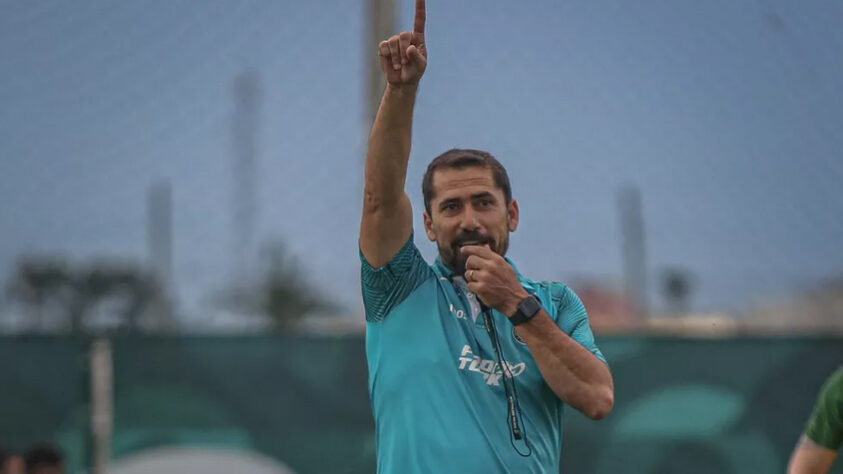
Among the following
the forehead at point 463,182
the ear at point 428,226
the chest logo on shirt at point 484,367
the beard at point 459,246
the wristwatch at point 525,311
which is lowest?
the chest logo on shirt at point 484,367

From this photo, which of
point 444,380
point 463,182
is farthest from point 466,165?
point 444,380

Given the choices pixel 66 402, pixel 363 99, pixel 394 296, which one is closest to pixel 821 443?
pixel 394 296

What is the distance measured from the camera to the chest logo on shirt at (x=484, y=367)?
3.16 meters

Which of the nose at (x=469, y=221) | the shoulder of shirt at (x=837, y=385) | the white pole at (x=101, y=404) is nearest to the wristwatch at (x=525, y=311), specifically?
the nose at (x=469, y=221)

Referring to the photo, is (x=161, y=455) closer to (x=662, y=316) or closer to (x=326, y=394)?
(x=326, y=394)

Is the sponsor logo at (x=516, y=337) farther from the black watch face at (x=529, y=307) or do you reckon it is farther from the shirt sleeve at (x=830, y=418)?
the shirt sleeve at (x=830, y=418)

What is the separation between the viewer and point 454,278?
11.0ft

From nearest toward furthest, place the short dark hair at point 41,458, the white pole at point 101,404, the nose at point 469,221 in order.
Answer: the nose at point 469,221 → the short dark hair at point 41,458 → the white pole at point 101,404

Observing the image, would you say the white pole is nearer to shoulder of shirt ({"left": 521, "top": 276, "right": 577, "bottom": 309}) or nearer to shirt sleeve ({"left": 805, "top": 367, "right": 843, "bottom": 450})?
shirt sleeve ({"left": 805, "top": 367, "right": 843, "bottom": 450})

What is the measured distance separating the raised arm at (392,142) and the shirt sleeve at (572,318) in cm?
54

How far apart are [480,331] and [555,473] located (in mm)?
428

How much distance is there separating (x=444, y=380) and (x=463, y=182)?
0.54 m

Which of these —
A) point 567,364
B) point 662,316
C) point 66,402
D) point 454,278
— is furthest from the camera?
point 662,316

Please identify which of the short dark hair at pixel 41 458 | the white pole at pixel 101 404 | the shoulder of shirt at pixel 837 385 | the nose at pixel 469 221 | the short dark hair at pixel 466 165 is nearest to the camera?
the nose at pixel 469 221
